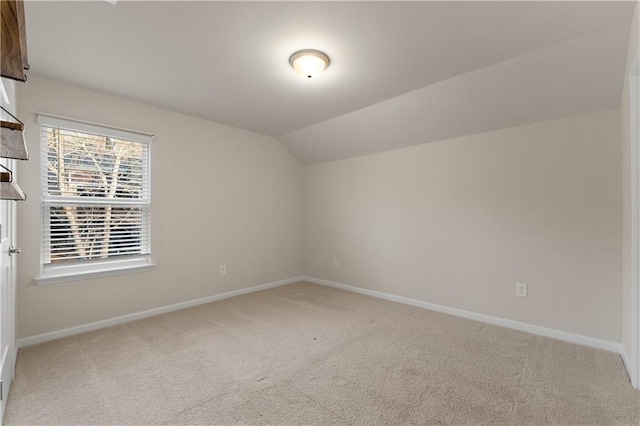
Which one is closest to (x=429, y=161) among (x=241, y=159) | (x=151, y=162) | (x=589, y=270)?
(x=589, y=270)

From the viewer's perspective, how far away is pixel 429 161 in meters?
3.67

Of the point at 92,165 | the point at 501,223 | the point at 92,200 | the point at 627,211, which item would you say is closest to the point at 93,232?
the point at 92,200

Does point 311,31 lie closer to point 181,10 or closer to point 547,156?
point 181,10

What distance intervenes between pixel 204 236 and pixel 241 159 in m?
1.16

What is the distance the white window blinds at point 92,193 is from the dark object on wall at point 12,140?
7.83 ft

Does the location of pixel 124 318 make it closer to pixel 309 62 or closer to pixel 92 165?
pixel 92 165

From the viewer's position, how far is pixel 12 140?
875 mm

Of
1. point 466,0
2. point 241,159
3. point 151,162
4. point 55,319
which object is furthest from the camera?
point 241,159

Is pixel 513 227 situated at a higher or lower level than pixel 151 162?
lower

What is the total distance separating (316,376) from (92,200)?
8.71 ft

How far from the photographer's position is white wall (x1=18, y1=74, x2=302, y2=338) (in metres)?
2.69

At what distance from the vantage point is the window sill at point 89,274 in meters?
2.73

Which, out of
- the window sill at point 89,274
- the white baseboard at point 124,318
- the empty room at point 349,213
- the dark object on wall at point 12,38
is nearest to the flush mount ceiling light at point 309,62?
the empty room at point 349,213

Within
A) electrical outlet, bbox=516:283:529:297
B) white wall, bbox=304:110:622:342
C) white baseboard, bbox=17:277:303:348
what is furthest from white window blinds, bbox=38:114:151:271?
electrical outlet, bbox=516:283:529:297
